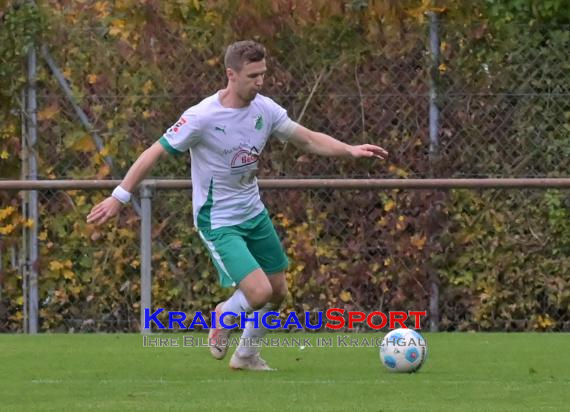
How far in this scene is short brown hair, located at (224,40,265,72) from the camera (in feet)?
27.1

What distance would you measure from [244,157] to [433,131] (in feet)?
13.7

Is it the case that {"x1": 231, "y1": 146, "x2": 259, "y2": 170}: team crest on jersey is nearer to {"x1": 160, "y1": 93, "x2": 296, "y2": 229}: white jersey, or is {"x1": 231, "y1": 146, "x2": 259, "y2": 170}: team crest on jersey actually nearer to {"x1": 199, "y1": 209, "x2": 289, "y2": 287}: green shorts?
{"x1": 160, "y1": 93, "x2": 296, "y2": 229}: white jersey

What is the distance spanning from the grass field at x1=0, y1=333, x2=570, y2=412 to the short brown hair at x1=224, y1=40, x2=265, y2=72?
5.63ft

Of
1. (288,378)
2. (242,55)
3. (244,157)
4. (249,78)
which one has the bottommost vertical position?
(288,378)

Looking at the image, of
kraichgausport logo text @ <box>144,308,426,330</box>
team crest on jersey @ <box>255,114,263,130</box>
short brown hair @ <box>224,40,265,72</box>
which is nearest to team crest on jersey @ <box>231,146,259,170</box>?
team crest on jersey @ <box>255,114,263,130</box>

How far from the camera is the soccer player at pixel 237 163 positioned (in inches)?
327

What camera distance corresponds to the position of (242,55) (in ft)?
27.0

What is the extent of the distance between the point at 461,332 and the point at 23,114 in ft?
13.2

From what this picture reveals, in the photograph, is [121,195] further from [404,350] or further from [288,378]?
[404,350]

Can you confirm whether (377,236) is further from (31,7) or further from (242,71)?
(242,71)

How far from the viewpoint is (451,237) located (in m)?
12.3

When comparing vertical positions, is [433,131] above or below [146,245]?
above

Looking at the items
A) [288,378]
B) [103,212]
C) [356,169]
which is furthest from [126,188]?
[356,169]

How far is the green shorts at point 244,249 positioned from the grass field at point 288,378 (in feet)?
1.93
